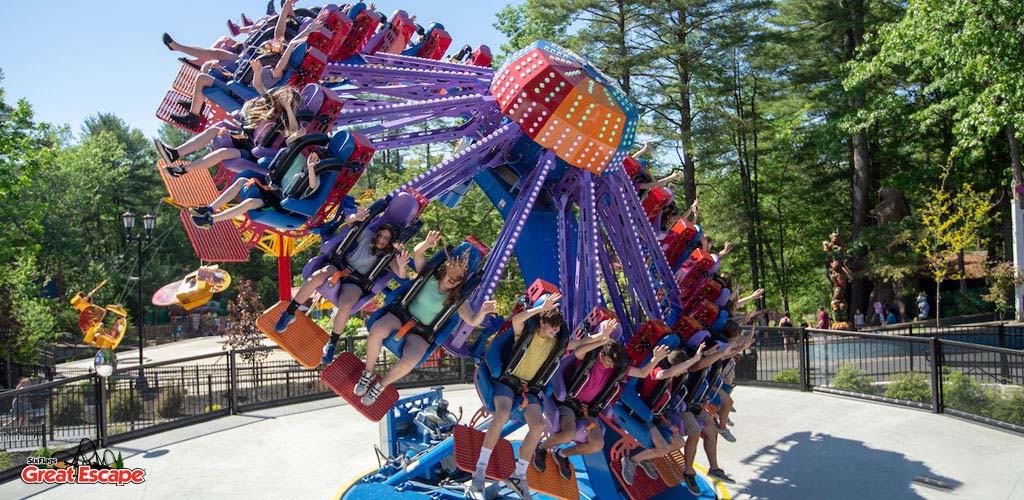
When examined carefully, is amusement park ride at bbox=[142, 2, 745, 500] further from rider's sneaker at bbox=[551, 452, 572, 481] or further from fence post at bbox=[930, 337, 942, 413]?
fence post at bbox=[930, 337, 942, 413]

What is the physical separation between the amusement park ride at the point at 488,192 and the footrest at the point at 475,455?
0.01 meters

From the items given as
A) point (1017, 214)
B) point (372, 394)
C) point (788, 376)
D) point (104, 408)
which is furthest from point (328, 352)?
point (1017, 214)

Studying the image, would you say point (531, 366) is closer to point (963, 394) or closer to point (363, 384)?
point (363, 384)

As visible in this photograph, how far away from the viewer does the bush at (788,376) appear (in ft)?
52.4

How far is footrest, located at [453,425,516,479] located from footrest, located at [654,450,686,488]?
8.10ft

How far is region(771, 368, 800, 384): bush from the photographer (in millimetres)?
15969

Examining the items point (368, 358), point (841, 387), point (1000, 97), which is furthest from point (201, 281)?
point (1000, 97)

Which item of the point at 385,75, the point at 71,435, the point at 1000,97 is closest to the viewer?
the point at 385,75

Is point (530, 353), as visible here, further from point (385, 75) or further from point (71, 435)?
point (71, 435)

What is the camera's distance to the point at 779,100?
1253 inches

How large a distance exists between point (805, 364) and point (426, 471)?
943 cm

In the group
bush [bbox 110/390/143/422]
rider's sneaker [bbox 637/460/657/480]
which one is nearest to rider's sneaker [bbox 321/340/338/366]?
rider's sneaker [bbox 637/460/657/480]

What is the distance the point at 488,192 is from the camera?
8.84m

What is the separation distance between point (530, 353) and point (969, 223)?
23.8 metres
